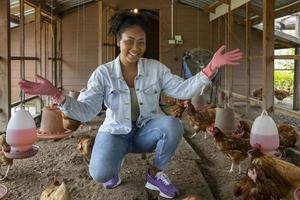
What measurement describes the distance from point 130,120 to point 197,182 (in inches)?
25.1

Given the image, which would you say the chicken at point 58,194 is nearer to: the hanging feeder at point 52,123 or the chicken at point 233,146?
the hanging feeder at point 52,123

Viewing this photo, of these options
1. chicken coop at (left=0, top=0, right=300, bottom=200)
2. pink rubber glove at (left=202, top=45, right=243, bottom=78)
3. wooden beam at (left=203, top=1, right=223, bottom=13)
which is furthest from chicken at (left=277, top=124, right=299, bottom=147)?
wooden beam at (left=203, top=1, right=223, bottom=13)

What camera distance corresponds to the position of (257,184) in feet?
A: 5.59

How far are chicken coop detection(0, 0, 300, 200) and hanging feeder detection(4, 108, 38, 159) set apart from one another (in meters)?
0.06

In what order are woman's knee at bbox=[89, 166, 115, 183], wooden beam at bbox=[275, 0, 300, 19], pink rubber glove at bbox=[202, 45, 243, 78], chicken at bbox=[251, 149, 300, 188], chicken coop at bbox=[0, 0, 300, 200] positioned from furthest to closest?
1. wooden beam at bbox=[275, 0, 300, 19]
2. chicken coop at bbox=[0, 0, 300, 200]
3. woman's knee at bbox=[89, 166, 115, 183]
4. pink rubber glove at bbox=[202, 45, 243, 78]
5. chicken at bbox=[251, 149, 300, 188]

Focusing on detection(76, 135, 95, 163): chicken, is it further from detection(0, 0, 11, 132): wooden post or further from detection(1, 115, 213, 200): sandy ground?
detection(0, 0, 11, 132): wooden post

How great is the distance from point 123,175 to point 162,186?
49 centimetres

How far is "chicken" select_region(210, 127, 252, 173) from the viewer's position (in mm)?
2539

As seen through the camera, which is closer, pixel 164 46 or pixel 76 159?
pixel 76 159

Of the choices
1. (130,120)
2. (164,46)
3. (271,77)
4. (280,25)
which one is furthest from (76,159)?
(280,25)

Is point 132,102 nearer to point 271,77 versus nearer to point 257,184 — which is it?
point 257,184

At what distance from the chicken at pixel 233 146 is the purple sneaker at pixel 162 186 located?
2.11 feet

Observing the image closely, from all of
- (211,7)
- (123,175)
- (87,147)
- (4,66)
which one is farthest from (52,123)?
(211,7)

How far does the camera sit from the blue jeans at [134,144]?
198 centimetres
